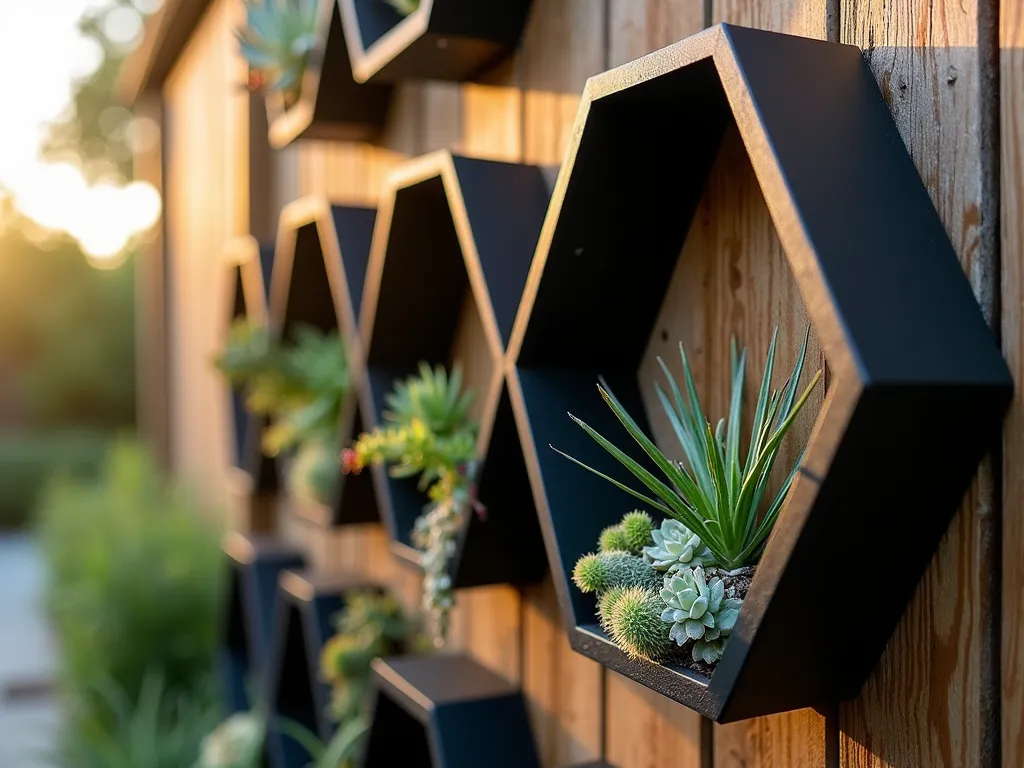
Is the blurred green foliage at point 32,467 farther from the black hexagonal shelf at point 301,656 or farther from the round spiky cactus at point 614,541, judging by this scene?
the round spiky cactus at point 614,541

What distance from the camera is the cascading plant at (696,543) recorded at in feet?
2.41

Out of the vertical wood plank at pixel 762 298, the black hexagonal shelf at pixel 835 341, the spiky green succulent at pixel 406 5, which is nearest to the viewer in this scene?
the black hexagonal shelf at pixel 835 341

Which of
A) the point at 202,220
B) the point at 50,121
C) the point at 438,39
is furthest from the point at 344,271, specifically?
the point at 50,121

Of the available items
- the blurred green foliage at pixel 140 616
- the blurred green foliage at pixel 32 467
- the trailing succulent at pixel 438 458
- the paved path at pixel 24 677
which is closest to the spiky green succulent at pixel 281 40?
the trailing succulent at pixel 438 458

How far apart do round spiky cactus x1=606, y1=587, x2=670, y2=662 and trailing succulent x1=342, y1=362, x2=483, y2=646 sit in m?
0.37

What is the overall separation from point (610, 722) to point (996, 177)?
74cm

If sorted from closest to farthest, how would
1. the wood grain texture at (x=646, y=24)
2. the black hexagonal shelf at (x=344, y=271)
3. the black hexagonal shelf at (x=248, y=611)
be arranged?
the wood grain texture at (x=646, y=24) → the black hexagonal shelf at (x=344, y=271) → the black hexagonal shelf at (x=248, y=611)

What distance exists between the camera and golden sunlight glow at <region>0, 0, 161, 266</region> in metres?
10.5

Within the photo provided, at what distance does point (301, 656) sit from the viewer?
6.60 feet

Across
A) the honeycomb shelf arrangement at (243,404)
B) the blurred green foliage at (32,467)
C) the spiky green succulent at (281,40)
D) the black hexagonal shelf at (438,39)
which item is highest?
the spiky green succulent at (281,40)

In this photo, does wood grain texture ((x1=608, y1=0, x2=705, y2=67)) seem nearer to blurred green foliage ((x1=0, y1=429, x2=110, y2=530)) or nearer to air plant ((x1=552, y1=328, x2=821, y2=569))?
air plant ((x1=552, y1=328, x2=821, y2=569))

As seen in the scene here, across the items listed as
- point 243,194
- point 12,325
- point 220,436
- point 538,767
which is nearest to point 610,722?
point 538,767

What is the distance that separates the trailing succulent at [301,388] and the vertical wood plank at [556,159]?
2.02 ft

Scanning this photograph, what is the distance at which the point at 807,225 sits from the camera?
64cm
